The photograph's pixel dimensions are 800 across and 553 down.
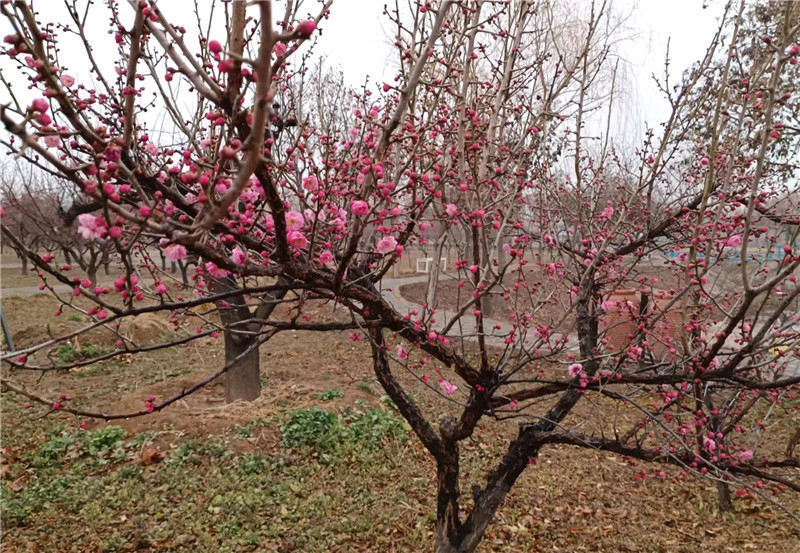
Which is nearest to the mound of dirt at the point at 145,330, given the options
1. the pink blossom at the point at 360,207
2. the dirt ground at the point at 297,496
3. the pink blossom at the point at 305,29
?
the dirt ground at the point at 297,496

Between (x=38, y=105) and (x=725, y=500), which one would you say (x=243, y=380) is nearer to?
(x=725, y=500)

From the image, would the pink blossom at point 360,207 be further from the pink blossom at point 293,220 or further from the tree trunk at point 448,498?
the tree trunk at point 448,498

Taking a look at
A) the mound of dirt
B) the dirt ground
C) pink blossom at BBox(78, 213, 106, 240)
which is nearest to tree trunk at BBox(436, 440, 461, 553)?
the dirt ground

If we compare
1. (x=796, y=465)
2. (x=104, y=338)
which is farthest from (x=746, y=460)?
(x=104, y=338)

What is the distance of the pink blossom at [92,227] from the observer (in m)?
1.18

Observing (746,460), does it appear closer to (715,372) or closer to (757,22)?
(715,372)

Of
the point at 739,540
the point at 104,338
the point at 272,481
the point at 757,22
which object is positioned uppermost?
the point at 757,22

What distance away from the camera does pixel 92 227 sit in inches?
49.3

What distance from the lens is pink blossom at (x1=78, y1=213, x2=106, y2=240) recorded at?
1184 mm

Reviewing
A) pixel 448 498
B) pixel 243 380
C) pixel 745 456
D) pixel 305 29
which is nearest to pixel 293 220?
pixel 305 29

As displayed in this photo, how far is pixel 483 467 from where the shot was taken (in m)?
4.89

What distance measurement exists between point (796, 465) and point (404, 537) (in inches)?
101

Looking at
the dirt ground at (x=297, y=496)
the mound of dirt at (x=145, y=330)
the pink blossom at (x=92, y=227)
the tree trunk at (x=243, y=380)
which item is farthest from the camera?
the mound of dirt at (x=145, y=330)

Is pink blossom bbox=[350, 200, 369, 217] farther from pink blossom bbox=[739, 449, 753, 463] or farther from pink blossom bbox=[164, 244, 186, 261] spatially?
pink blossom bbox=[739, 449, 753, 463]
